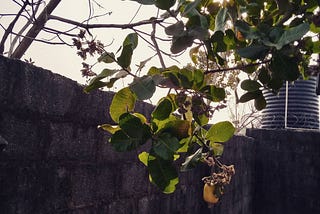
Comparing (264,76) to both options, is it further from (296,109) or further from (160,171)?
(296,109)

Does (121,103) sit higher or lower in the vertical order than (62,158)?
higher

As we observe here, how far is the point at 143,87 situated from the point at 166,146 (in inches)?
6.5

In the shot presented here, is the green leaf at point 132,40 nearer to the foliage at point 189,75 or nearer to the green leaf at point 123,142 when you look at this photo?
the foliage at point 189,75

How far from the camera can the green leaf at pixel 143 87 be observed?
934 mm

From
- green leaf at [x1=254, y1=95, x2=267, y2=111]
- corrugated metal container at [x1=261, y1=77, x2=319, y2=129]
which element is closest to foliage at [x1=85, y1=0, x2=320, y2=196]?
green leaf at [x1=254, y1=95, x2=267, y2=111]

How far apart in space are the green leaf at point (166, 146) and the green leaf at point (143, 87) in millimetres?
114

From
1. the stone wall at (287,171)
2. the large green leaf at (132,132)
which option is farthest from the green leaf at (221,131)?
the stone wall at (287,171)

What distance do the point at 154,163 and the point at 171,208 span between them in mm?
1653

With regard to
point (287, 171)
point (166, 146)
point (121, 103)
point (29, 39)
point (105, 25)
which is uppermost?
point (29, 39)

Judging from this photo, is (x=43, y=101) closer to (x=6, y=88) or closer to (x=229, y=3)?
(x=6, y=88)

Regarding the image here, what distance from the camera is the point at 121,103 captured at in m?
1.00

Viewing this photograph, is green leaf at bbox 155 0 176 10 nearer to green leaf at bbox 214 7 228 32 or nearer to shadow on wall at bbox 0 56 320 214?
green leaf at bbox 214 7 228 32

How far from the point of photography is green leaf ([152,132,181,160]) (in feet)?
2.97

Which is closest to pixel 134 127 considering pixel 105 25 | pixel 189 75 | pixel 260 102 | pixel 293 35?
pixel 189 75
